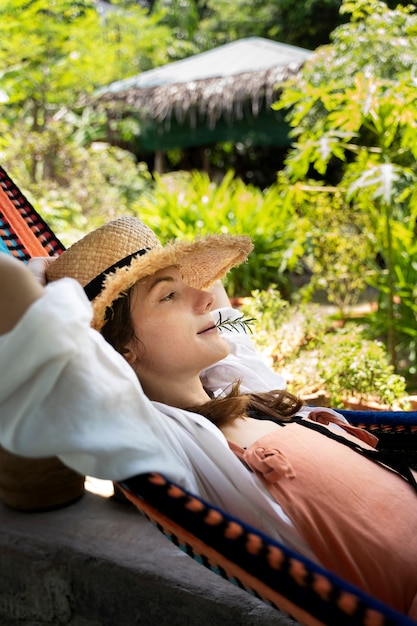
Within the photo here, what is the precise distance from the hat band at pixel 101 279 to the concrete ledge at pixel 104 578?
689mm

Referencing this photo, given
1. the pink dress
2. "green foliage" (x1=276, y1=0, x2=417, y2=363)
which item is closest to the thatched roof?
"green foliage" (x1=276, y1=0, x2=417, y2=363)

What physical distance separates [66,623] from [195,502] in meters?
0.95

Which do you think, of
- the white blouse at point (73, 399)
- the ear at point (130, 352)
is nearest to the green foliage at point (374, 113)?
the ear at point (130, 352)

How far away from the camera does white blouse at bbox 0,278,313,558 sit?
1.05m

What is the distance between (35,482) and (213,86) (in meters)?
10.3

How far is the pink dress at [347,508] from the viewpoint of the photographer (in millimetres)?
1295

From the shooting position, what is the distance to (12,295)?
1080mm

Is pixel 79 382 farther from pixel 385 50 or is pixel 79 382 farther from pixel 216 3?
pixel 216 3

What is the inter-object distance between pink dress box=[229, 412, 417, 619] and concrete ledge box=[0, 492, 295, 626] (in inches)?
12.4

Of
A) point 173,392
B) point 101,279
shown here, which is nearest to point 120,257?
point 101,279

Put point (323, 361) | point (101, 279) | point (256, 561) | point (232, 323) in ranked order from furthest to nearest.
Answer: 1. point (323, 361)
2. point (232, 323)
3. point (101, 279)
4. point (256, 561)

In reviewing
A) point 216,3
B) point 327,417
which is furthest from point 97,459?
point 216,3

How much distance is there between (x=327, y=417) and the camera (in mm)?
1766

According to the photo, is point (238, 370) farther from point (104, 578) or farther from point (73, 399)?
point (73, 399)
